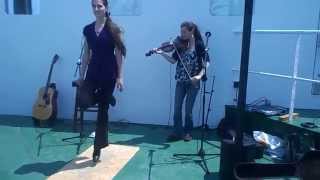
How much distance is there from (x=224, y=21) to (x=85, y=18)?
207 centimetres

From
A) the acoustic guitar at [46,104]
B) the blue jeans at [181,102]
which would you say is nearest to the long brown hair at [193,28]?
the blue jeans at [181,102]

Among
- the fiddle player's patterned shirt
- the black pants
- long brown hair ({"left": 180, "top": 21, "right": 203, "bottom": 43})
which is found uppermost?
long brown hair ({"left": 180, "top": 21, "right": 203, "bottom": 43})

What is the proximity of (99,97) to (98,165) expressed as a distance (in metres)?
0.73

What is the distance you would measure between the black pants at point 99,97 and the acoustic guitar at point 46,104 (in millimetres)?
1927

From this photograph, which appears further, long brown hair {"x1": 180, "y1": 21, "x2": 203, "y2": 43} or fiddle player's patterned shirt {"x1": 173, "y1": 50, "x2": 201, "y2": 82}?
fiddle player's patterned shirt {"x1": 173, "y1": 50, "x2": 201, "y2": 82}

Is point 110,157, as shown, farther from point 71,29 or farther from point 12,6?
point 12,6

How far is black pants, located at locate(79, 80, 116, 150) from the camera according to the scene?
158 inches

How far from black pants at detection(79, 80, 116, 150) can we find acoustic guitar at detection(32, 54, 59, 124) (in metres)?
1.93

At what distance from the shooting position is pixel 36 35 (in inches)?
243

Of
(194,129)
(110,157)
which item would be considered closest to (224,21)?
(194,129)

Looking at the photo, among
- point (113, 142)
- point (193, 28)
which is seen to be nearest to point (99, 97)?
point (113, 142)

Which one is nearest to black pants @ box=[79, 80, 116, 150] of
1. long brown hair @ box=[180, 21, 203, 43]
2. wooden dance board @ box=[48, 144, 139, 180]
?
wooden dance board @ box=[48, 144, 139, 180]

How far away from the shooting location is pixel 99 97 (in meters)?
4.05

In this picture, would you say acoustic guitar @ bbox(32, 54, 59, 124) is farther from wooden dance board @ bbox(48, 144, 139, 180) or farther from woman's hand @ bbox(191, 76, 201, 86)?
woman's hand @ bbox(191, 76, 201, 86)
